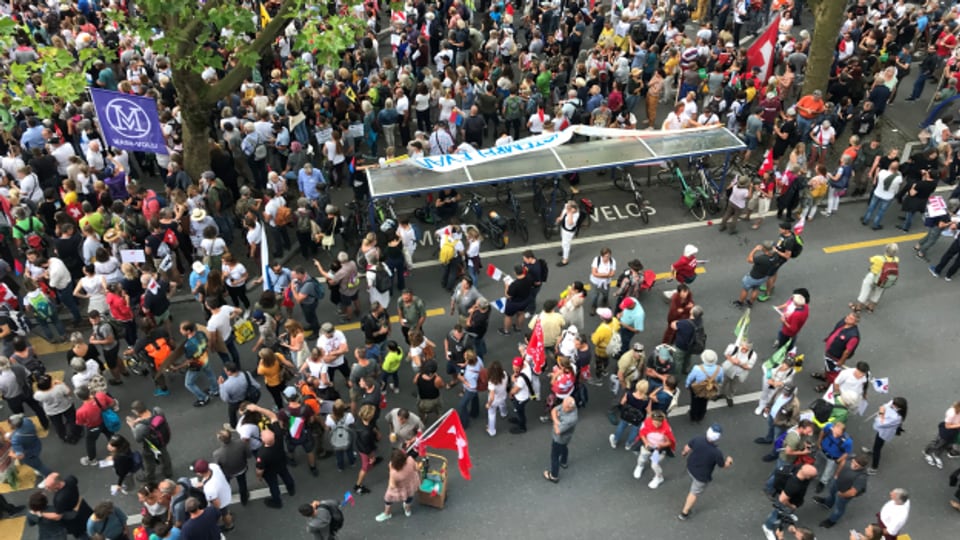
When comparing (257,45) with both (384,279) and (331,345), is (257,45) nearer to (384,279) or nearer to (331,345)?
(384,279)

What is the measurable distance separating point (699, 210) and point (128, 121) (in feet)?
37.4

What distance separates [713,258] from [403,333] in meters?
6.44

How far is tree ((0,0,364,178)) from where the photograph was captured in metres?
12.0

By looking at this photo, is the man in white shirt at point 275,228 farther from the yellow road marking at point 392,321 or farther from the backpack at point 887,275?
the backpack at point 887,275

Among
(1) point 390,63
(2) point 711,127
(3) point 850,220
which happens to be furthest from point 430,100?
(3) point 850,220

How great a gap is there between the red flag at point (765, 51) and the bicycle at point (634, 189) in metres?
4.63

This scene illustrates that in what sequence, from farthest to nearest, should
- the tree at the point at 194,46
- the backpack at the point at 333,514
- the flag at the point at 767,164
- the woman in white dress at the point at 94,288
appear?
the flag at the point at 767,164 → the woman in white dress at the point at 94,288 → the tree at the point at 194,46 → the backpack at the point at 333,514

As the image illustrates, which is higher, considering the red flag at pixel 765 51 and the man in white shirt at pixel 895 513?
the red flag at pixel 765 51

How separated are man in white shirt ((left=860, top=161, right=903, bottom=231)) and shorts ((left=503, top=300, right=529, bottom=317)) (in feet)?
26.0

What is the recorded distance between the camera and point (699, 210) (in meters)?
16.4

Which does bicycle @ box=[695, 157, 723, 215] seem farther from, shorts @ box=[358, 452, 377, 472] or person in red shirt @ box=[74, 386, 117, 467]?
person in red shirt @ box=[74, 386, 117, 467]

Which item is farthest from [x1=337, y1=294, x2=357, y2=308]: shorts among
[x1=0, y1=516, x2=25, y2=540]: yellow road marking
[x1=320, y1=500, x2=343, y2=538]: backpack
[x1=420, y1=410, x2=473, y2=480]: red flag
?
[x1=0, y1=516, x2=25, y2=540]: yellow road marking

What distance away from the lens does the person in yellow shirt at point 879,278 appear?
12.7 meters

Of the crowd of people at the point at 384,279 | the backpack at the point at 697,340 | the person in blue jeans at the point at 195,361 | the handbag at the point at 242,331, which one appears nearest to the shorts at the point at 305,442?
the crowd of people at the point at 384,279
